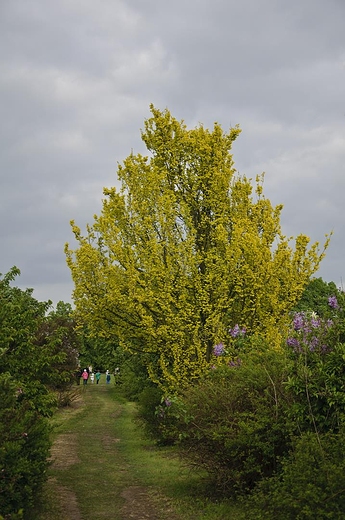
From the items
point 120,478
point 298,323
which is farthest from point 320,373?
point 120,478

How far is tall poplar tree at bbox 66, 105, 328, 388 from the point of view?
14875 mm

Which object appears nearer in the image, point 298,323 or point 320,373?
point 320,373

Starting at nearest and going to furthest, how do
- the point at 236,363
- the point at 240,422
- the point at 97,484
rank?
the point at 240,422 < the point at 236,363 < the point at 97,484

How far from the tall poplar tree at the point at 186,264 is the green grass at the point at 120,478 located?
2.37 m

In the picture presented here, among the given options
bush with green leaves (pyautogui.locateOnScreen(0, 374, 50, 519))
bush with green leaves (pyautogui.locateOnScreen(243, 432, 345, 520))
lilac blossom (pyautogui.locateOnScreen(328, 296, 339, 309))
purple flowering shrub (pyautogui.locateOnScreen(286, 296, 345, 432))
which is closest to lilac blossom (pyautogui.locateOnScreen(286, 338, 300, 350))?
purple flowering shrub (pyautogui.locateOnScreen(286, 296, 345, 432))

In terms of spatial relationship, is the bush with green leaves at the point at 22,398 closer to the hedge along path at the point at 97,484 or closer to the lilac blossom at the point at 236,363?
the hedge along path at the point at 97,484

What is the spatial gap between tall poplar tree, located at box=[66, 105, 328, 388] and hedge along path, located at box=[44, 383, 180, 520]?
9.21ft

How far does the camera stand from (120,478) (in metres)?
13.4

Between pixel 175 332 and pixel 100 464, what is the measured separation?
412cm

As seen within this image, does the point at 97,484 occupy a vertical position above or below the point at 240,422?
below

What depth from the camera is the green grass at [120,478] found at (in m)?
10.1

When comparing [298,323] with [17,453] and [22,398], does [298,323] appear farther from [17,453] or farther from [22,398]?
[22,398]

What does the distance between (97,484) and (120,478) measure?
0.84 m

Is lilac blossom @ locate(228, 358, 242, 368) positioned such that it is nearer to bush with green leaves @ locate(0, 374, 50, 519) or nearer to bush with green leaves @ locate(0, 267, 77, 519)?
bush with green leaves @ locate(0, 267, 77, 519)
